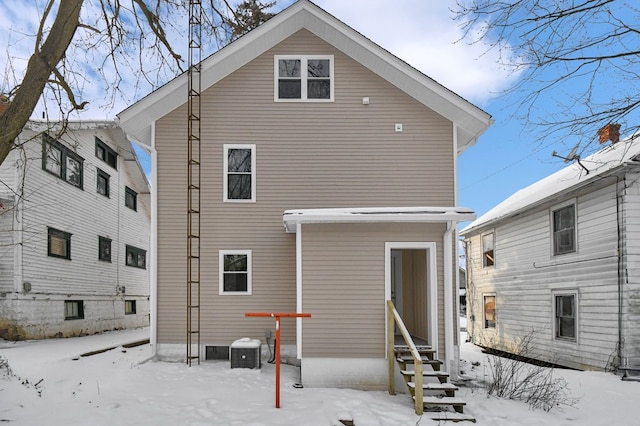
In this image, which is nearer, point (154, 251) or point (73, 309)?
point (154, 251)

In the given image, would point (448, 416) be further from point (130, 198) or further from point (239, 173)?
point (130, 198)

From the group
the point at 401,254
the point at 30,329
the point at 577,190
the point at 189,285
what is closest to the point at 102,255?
the point at 30,329

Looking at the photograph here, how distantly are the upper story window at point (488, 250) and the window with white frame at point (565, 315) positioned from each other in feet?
12.9

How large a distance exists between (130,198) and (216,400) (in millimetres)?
15162

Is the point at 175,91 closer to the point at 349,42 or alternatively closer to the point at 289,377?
the point at 349,42

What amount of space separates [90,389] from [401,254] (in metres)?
7.18

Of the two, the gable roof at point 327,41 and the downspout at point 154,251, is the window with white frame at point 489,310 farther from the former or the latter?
the downspout at point 154,251

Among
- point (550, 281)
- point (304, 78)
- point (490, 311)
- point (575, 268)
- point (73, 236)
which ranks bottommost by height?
point (490, 311)

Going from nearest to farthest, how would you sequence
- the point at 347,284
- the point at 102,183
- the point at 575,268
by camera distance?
the point at 347,284
the point at 575,268
the point at 102,183

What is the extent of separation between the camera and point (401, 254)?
37.3 feet

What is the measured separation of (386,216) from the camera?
8367 mm

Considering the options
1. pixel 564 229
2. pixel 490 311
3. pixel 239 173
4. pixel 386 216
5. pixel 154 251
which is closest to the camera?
pixel 386 216

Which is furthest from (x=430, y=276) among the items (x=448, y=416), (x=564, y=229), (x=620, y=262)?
(x=564, y=229)

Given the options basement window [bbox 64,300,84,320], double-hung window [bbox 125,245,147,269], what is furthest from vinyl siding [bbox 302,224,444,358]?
double-hung window [bbox 125,245,147,269]
